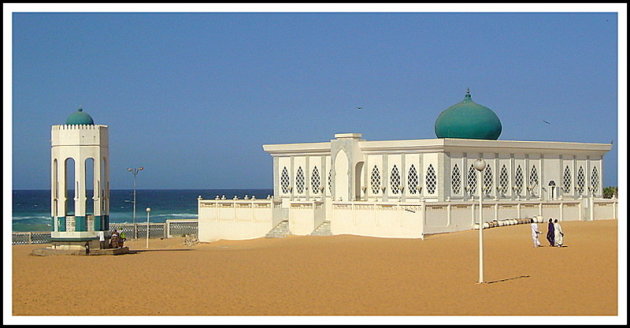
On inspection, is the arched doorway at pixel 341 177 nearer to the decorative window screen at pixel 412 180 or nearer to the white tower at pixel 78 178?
the decorative window screen at pixel 412 180

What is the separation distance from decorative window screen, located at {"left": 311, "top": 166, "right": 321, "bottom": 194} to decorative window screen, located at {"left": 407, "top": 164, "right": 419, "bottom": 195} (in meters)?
5.45

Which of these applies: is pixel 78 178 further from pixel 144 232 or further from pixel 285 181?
pixel 144 232

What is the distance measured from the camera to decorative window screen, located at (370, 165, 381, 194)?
4259cm

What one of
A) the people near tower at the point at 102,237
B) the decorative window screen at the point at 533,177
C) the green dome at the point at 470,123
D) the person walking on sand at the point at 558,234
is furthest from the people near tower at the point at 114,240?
the decorative window screen at the point at 533,177

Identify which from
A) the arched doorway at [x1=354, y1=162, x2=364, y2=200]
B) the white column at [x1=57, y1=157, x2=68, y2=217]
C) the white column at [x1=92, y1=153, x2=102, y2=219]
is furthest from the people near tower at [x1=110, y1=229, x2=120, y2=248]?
the arched doorway at [x1=354, y1=162, x2=364, y2=200]

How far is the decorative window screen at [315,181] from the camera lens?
149 feet

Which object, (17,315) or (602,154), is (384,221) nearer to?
(602,154)

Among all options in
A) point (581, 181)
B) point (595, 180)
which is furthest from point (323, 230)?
point (595, 180)

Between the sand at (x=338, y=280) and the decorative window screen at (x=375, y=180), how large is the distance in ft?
24.0

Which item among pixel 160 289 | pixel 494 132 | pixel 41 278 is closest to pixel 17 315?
pixel 160 289

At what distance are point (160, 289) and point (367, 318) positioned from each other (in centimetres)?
671

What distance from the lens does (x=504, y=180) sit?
42969 mm

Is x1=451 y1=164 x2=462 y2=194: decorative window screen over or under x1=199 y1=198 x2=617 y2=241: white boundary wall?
over

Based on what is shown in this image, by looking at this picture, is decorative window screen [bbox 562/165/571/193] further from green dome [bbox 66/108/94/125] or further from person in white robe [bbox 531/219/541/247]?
green dome [bbox 66/108/94/125]
